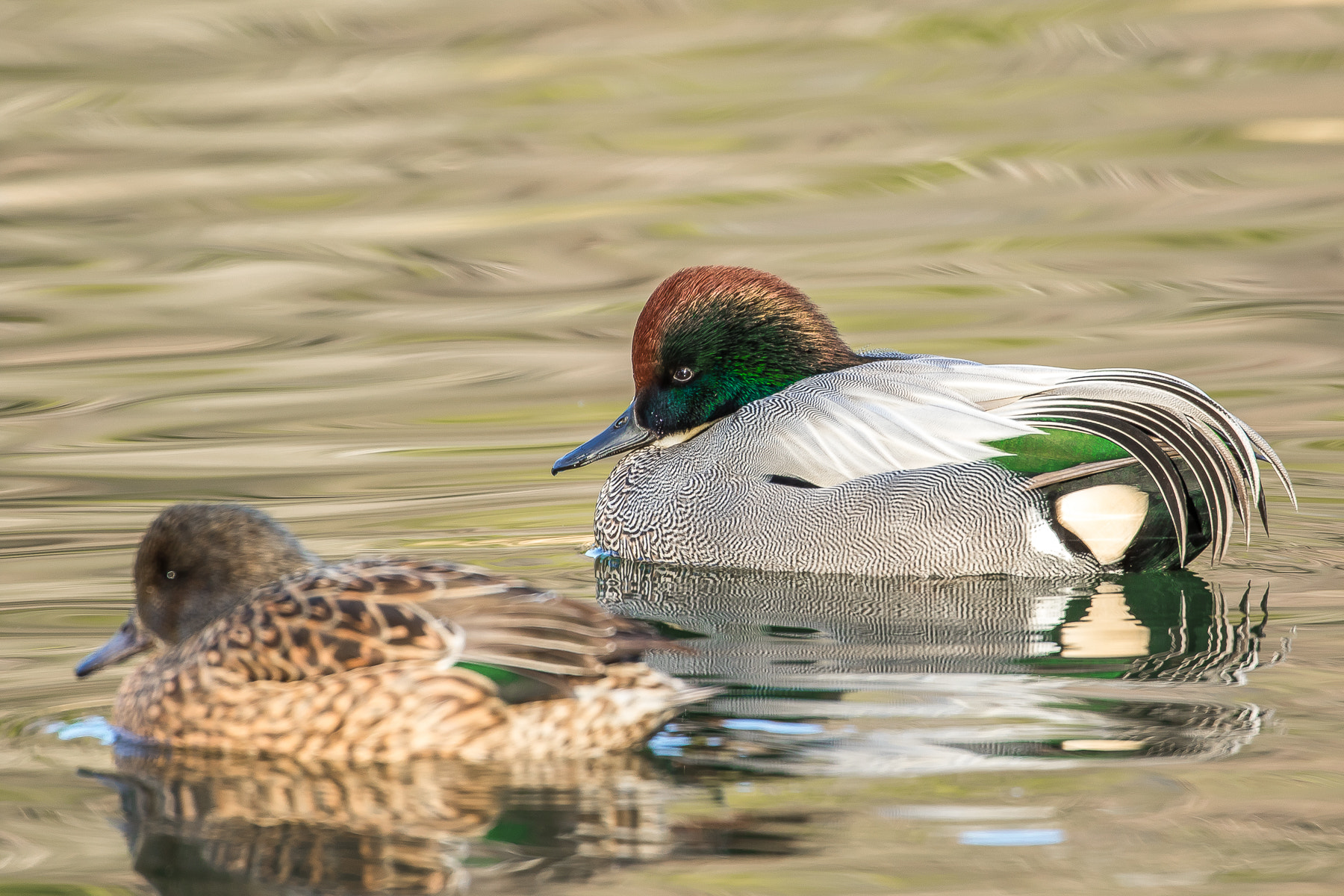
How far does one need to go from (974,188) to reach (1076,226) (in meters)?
1.28

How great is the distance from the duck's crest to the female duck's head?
281 cm

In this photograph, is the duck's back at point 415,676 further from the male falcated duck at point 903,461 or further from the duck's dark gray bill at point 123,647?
the male falcated duck at point 903,461

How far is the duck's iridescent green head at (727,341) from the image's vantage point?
27.1 ft

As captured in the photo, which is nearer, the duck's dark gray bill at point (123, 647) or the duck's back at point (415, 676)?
the duck's back at point (415, 676)

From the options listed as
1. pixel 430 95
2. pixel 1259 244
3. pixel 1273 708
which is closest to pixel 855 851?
pixel 1273 708

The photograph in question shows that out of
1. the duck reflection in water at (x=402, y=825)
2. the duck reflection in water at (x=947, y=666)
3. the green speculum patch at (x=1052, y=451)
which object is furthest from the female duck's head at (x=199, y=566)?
the green speculum patch at (x=1052, y=451)

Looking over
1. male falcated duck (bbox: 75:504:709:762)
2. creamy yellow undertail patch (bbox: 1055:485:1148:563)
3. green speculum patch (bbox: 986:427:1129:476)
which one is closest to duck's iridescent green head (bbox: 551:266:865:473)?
green speculum patch (bbox: 986:427:1129:476)

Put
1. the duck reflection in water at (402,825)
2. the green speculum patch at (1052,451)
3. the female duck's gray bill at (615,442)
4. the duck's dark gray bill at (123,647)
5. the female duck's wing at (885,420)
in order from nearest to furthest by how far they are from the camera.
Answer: the duck reflection in water at (402,825)
the duck's dark gray bill at (123,647)
the green speculum patch at (1052,451)
the female duck's wing at (885,420)
the female duck's gray bill at (615,442)

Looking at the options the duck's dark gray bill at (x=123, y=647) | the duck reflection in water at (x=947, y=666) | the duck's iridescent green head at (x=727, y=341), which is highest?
the duck's iridescent green head at (x=727, y=341)

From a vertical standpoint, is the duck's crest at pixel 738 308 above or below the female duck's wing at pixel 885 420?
above

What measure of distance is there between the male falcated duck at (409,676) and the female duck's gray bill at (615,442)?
3047 mm

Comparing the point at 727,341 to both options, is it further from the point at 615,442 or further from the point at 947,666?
the point at 947,666

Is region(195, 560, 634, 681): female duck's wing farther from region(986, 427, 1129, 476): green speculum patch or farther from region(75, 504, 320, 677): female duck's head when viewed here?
region(986, 427, 1129, 476): green speculum patch

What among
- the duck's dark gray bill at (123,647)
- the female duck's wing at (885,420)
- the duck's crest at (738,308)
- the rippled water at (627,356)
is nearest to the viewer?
the rippled water at (627,356)
